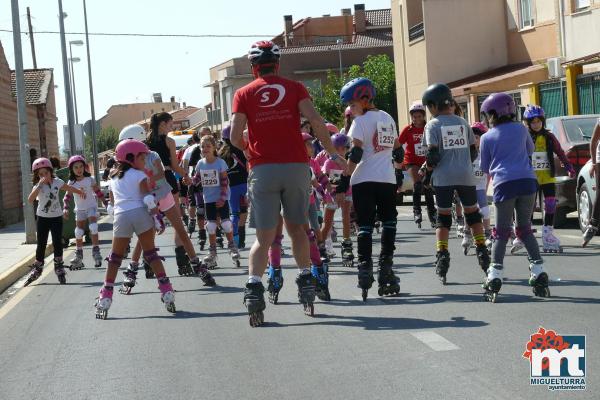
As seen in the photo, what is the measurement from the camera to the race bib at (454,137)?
33.6 feet

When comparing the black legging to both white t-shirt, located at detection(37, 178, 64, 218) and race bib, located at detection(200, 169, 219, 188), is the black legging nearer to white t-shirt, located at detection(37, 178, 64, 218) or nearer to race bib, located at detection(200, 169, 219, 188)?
white t-shirt, located at detection(37, 178, 64, 218)

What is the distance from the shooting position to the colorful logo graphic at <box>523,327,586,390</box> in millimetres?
6316

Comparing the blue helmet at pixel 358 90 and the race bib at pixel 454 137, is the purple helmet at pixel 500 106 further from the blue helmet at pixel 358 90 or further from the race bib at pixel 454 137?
the blue helmet at pixel 358 90

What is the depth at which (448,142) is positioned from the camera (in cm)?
1030

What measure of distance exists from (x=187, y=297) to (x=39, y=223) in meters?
3.91

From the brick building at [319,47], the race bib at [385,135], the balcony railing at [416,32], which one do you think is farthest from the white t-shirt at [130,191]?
the brick building at [319,47]

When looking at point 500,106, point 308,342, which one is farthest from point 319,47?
point 308,342

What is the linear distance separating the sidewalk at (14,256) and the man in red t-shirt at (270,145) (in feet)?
21.3

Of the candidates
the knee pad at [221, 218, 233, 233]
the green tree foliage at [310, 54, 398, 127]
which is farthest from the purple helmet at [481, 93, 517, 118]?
the green tree foliage at [310, 54, 398, 127]

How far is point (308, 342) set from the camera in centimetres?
809

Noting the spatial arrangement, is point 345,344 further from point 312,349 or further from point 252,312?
point 252,312

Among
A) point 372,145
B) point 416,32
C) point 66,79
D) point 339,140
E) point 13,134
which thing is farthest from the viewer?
point 416,32

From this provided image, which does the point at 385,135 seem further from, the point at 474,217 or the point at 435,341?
the point at 435,341

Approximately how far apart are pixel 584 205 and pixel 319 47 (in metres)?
78.8
